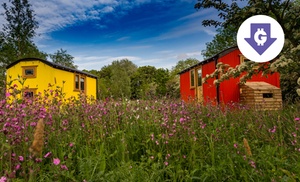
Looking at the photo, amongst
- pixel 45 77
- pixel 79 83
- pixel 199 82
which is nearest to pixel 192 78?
pixel 199 82

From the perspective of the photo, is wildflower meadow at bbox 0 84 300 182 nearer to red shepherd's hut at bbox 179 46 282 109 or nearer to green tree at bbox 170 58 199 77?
red shepherd's hut at bbox 179 46 282 109

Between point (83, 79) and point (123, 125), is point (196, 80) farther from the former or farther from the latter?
point (123, 125)

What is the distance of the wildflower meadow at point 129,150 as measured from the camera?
281cm

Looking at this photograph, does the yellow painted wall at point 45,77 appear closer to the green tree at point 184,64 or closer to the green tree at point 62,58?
the green tree at point 62,58

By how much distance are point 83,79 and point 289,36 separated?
20.3m

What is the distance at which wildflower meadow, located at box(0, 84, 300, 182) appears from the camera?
2812 mm

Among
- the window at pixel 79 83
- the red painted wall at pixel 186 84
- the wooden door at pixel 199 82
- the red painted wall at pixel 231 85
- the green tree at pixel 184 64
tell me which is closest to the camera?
the red painted wall at pixel 231 85

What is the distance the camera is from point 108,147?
3836 millimetres

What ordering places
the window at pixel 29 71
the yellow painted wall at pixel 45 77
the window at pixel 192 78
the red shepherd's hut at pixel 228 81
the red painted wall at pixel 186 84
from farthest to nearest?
the window at pixel 29 71 < the yellow painted wall at pixel 45 77 < the red painted wall at pixel 186 84 < the window at pixel 192 78 < the red shepherd's hut at pixel 228 81

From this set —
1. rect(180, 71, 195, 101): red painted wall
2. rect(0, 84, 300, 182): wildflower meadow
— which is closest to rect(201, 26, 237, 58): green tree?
rect(180, 71, 195, 101): red painted wall

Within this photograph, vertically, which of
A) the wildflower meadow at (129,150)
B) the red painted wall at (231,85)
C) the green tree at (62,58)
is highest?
the green tree at (62,58)

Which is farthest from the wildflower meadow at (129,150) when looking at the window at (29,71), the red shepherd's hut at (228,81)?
the window at (29,71)

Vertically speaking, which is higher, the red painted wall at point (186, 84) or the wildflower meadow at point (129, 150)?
the red painted wall at point (186, 84)

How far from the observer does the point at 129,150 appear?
3924 millimetres
